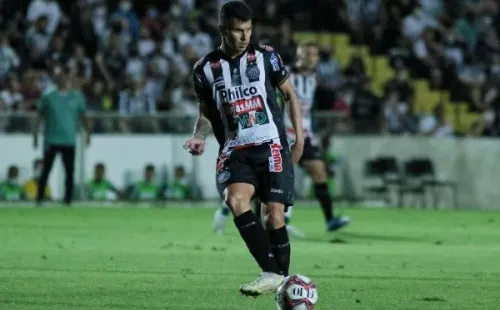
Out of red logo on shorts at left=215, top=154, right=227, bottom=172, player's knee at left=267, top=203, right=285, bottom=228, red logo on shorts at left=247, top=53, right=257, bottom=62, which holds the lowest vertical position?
player's knee at left=267, top=203, right=285, bottom=228

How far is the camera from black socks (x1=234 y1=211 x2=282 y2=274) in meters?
8.64

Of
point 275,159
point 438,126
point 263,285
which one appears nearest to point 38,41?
point 438,126

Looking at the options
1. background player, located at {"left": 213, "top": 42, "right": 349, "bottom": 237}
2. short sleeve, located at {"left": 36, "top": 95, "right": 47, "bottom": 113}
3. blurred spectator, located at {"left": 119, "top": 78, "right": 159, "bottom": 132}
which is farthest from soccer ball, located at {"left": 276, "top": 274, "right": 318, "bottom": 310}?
blurred spectator, located at {"left": 119, "top": 78, "right": 159, "bottom": 132}

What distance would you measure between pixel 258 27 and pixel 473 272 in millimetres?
16292

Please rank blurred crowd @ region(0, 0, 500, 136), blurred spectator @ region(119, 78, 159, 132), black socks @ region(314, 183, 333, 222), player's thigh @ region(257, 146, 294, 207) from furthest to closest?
blurred crowd @ region(0, 0, 500, 136)
blurred spectator @ region(119, 78, 159, 132)
black socks @ region(314, 183, 333, 222)
player's thigh @ region(257, 146, 294, 207)

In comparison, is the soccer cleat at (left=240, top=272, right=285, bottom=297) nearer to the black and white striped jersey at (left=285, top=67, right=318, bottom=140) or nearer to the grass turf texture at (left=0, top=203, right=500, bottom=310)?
the grass turf texture at (left=0, top=203, right=500, bottom=310)

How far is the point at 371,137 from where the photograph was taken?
79.5 ft

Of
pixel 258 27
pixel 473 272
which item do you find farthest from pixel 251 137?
pixel 258 27

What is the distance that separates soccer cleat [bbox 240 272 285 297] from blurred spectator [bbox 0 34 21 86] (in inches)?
643

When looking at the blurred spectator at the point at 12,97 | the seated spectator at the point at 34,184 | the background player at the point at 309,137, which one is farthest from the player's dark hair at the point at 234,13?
the blurred spectator at the point at 12,97

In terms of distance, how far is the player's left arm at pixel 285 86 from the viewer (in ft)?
29.7

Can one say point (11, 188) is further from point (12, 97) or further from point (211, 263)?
point (211, 263)

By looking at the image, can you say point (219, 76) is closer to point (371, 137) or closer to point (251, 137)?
A: point (251, 137)

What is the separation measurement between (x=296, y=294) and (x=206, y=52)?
18490 mm
